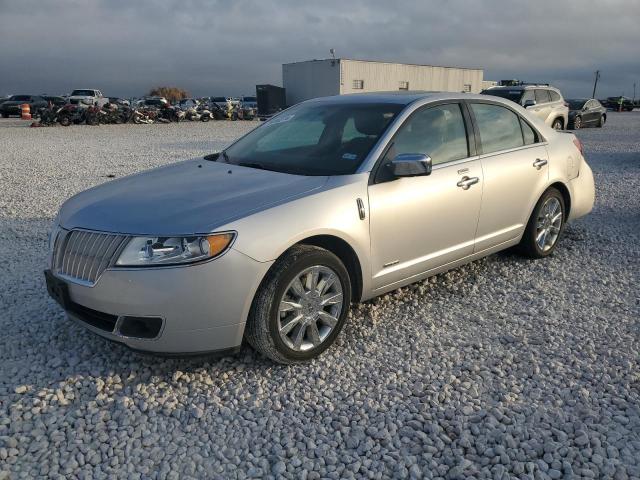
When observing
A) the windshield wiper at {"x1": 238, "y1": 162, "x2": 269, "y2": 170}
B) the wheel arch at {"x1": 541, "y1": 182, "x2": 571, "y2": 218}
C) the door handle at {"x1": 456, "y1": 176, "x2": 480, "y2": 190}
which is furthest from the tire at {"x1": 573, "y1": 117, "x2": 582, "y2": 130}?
the windshield wiper at {"x1": 238, "y1": 162, "x2": 269, "y2": 170}

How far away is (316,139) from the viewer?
411 cm

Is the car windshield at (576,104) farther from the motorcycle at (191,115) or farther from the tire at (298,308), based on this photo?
the tire at (298,308)

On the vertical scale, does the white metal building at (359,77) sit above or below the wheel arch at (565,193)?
above

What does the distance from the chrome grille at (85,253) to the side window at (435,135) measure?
1.90 metres

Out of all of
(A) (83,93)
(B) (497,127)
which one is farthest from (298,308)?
(A) (83,93)

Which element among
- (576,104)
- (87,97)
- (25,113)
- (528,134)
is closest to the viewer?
(528,134)

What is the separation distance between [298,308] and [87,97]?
36.1 metres

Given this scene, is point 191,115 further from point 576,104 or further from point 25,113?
point 576,104

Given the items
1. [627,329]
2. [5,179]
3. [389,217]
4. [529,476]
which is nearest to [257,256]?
[389,217]

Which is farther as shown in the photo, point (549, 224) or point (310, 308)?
point (549, 224)

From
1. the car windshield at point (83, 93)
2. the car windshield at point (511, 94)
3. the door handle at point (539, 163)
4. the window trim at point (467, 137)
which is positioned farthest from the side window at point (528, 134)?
the car windshield at point (83, 93)

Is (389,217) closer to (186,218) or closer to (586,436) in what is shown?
(186,218)

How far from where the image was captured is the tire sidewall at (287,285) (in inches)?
120

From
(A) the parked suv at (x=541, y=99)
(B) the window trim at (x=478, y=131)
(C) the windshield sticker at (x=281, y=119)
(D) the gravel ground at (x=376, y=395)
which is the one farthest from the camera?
(A) the parked suv at (x=541, y=99)
